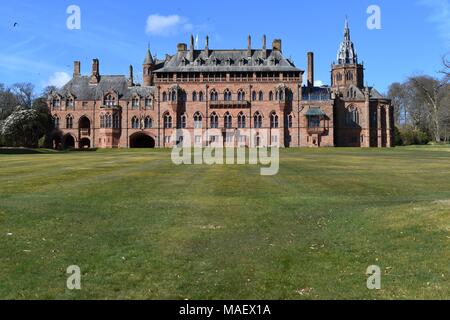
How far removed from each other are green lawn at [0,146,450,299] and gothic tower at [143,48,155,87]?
8164 centimetres

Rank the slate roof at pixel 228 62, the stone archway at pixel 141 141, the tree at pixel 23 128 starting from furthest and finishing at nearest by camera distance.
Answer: the stone archway at pixel 141 141
the slate roof at pixel 228 62
the tree at pixel 23 128

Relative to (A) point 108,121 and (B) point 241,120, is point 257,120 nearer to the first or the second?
(B) point 241,120

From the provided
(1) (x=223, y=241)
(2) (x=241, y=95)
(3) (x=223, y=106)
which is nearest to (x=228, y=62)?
(2) (x=241, y=95)

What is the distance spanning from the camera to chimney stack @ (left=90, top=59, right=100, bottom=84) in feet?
323

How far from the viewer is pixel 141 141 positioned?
321 feet

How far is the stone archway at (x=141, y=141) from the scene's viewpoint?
9553 centimetres

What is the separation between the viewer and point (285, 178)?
26.3 metres

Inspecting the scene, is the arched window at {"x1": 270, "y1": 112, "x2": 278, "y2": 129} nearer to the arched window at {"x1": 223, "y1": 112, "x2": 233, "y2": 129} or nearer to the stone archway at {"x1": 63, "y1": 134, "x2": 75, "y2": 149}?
the arched window at {"x1": 223, "y1": 112, "x2": 233, "y2": 129}

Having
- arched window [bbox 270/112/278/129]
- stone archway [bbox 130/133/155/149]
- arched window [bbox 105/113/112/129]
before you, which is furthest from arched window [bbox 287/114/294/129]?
arched window [bbox 105/113/112/129]

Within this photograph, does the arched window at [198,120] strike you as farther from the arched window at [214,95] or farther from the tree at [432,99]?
the tree at [432,99]

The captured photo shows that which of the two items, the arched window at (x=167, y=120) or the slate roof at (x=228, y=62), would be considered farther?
the arched window at (x=167, y=120)

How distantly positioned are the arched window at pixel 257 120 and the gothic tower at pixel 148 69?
78.2 feet

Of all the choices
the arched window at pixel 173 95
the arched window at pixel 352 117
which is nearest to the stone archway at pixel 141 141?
the arched window at pixel 173 95

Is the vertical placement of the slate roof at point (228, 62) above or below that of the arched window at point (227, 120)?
above
